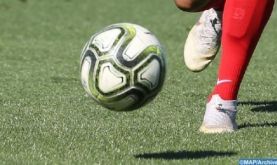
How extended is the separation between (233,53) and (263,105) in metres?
1.08

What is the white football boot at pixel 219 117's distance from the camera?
412 centimetres

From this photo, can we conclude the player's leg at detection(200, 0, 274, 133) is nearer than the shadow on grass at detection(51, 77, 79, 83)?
Yes

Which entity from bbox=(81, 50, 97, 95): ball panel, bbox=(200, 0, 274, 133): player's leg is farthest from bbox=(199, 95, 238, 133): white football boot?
bbox=(81, 50, 97, 95): ball panel

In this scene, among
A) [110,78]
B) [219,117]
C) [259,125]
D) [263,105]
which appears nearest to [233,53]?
[219,117]

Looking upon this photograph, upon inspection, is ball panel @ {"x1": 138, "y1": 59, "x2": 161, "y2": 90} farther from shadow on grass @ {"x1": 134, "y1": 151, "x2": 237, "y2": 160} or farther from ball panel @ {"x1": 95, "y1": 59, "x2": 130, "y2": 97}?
shadow on grass @ {"x1": 134, "y1": 151, "x2": 237, "y2": 160}

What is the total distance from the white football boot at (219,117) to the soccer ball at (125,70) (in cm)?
58

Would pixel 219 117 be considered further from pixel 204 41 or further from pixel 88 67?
pixel 204 41

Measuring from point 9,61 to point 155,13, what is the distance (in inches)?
215

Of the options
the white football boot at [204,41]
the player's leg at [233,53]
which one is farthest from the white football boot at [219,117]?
the white football boot at [204,41]

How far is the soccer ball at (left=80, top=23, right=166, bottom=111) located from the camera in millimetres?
3596

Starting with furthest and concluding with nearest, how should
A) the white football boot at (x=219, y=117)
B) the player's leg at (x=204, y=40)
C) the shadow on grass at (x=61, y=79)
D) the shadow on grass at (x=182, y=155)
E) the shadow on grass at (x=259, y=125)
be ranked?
the shadow on grass at (x=61, y=79) → the player's leg at (x=204, y=40) → the shadow on grass at (x=259, y=125) → the white football boot at (x=219, y=117) → the shadow on grass at (x=182, y=155)

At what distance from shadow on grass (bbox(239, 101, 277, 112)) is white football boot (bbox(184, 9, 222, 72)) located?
16.2 inches

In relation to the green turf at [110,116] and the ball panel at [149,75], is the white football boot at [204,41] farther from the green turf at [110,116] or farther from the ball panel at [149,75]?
the ball panel at [149,75]

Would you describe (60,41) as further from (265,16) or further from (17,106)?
(265,16)
